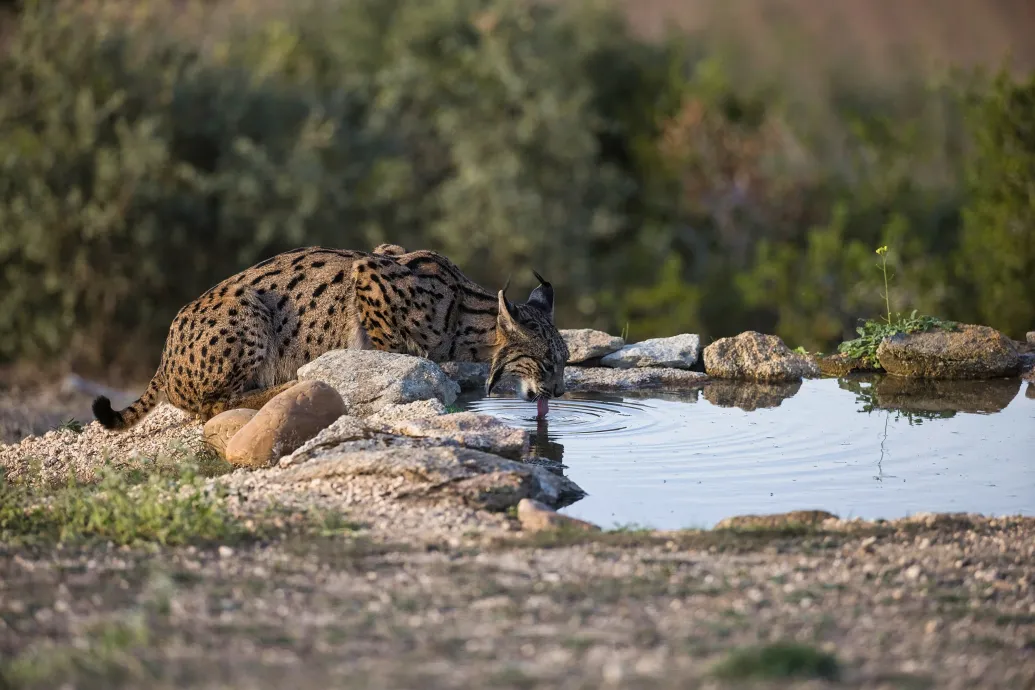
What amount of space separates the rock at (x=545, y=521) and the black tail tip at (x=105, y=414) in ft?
12.8

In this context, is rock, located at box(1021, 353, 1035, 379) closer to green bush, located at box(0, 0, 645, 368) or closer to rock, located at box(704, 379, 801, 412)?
rock, located at box(704, 379, 801, 412)

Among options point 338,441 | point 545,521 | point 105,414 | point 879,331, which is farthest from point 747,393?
point 105,414

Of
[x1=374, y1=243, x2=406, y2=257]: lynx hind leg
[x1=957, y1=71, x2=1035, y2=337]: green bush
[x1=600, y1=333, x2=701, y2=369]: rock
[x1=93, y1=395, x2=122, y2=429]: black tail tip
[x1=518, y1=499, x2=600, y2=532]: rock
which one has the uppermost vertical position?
[x1=957, y1=71, x2=1035, y2=337]: green bush

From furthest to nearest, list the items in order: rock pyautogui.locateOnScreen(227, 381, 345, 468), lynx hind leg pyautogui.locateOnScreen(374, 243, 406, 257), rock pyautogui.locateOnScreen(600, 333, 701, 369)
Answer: rock pyautogui.locateOnScreen(600, 333, 701, 369), lynx hind leg pyautogui.locateOnScreen(374, 243, 406, 257), rock pyautogui.locateOnScreen(227, 381, 345, 468)

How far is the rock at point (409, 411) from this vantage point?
29.8ft

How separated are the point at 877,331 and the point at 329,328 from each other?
4.87 metres

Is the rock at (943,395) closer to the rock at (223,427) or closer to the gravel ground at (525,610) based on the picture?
the gravel ground at (525,610)

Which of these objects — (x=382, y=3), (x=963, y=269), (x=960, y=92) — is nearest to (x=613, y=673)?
(x=963, y=269)

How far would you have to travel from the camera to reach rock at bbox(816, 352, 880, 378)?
12.0 m

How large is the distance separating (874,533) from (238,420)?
4375 millimetres

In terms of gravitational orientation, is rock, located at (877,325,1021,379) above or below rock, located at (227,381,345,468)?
above

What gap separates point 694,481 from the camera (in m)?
8.13

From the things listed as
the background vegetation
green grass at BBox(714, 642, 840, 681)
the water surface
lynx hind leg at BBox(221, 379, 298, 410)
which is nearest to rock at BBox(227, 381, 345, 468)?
lynx hind leg at BBox(221, 379, 298, 410)

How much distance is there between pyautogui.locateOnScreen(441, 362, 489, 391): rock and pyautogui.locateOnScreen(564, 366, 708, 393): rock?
2.30ft
